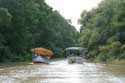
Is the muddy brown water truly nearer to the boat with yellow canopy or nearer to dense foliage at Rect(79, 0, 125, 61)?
the boat with yellow canopy

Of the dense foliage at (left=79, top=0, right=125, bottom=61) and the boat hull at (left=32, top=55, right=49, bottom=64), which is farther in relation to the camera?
the dense foliage at (left=79, top=0, right=125, bottom=61)

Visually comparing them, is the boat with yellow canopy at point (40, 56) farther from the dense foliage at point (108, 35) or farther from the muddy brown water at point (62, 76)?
the muddy brown water at point (62, 76)

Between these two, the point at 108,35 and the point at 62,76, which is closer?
the point at 62,76

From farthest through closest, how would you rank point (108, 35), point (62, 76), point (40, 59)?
1. point (108, 35)
2. point (40, 59)
3. point (62, 76)

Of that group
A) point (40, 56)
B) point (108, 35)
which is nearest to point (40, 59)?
point (40, 56)

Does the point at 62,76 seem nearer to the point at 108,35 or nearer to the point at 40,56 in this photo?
the point at 40,56

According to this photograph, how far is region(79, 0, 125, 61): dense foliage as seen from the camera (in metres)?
64.2

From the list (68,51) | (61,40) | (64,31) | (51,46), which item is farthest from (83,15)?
(68,51)

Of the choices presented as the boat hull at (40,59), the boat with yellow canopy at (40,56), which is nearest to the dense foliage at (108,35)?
Answer: the boat with yellow canopy at (40,56)

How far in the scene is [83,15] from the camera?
336 ft

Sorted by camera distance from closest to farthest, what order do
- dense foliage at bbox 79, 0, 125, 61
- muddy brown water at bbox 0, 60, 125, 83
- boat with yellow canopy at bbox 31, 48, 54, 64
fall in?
muddy brown water at bbox 0, 60, 125, 83
boat with yellow canopy at bbox 31, 48, 54, 64
dense foliage at bbox 79, 0, 125, 61

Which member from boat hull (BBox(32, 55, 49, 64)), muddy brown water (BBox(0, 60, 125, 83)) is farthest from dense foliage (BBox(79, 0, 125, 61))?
muddy brown water (BBox(0, 60, 125, 83))

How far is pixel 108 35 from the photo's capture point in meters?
73.8

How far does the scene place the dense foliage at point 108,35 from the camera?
64150 millimetres
